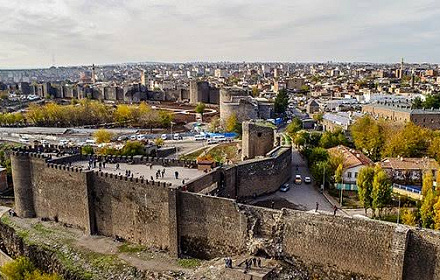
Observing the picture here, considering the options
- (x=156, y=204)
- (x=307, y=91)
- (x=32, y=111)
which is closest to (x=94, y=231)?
(x=156, y=204)

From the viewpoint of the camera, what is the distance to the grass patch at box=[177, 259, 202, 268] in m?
19.0

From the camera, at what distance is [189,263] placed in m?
19.3

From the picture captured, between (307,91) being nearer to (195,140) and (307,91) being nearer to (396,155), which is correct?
(195,140)

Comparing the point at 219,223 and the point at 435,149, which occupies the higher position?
the point at 219,223

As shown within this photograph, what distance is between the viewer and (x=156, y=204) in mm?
20500

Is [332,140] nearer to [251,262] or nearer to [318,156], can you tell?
[318,156]

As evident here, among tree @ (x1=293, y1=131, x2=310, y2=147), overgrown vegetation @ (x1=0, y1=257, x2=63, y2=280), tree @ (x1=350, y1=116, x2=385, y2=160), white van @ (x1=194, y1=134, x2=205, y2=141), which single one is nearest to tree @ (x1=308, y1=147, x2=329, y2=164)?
tree @ (x1=293, y1=131, x2=310, y2=147)

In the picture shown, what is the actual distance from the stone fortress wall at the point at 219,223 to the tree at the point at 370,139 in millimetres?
12765

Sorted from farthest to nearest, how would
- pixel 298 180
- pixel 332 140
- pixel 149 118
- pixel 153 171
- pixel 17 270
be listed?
pixel 149 118, pixel 332 140, pixel 298 180, pixel 153 171, pixel 17 270

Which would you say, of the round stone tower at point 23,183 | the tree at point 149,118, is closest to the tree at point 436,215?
the round stone tower at point 23,183

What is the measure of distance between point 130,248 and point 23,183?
940cm

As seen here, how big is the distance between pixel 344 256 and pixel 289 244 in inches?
85.0

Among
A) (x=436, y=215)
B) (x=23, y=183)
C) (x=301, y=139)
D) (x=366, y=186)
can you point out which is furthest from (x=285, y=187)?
(x=23, y=183)

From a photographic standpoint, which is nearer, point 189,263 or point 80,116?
point 189,263
